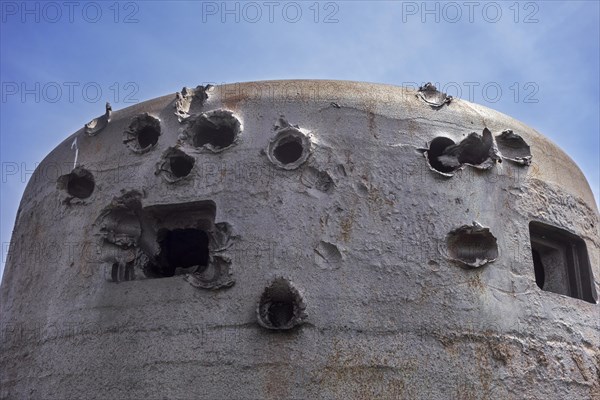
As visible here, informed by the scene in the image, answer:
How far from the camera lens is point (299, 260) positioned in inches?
302

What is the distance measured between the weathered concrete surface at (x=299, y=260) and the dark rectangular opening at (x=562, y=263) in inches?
4.5

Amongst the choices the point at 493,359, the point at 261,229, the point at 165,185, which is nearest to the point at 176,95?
the point at 165,185

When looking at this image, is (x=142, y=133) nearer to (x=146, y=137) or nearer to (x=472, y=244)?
(x=146, y=137)

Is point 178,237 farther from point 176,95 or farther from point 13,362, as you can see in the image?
point 13,362

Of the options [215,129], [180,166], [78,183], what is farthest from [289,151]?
[78,183]

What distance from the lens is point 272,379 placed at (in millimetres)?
7184

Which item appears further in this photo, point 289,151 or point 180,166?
point 180,166

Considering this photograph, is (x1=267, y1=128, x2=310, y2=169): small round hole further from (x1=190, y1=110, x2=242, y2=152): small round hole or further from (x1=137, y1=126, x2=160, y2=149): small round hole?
(x1=137, y1=126, x2=160, y2=149): small round hole

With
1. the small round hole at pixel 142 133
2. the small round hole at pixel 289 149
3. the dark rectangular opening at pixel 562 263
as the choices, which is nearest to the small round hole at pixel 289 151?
the small round hole at pixel 289 149

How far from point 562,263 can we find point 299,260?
3.18 metres

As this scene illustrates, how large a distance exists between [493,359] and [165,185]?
11.6ft

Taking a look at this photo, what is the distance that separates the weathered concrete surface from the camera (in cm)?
738

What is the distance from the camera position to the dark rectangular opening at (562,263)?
8836 mm

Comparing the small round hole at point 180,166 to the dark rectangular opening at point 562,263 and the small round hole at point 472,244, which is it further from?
the dark rectangular opening at point 562,263
